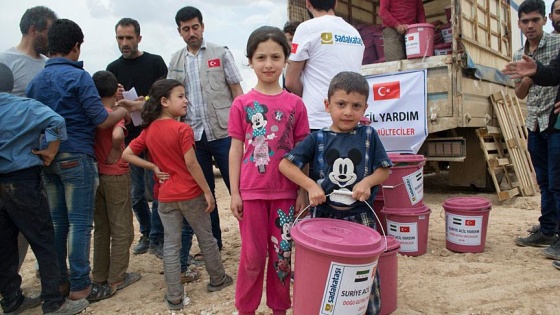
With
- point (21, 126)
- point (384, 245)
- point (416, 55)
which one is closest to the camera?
point (384, 245)

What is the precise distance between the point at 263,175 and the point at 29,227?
157cm

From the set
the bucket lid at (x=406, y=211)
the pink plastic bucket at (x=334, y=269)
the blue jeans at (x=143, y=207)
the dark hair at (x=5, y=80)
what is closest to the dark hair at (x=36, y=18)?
the dark hair at (x=5, y=80)

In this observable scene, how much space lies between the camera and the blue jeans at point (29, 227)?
2.50 meters

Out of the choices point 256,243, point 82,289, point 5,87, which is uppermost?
point 5,87

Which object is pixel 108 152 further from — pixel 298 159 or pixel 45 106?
pixel 298 159

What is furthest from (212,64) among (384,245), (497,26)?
(497,26)

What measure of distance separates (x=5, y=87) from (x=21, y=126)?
376 millimetres

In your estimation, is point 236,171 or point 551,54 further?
point 551,54

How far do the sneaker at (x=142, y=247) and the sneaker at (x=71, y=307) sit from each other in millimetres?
1138

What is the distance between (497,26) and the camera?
22.1ft

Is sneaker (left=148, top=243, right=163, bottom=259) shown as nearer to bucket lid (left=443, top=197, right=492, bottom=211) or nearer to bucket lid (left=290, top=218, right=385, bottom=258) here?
bucket lid (left=290, top=218, right=385, bottom=258)

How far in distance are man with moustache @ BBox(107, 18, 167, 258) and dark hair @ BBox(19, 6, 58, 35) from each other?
0.82 meters

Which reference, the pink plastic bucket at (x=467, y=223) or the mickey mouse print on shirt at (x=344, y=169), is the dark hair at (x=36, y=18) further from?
the pink plastic bucket at (x=467, y=223)

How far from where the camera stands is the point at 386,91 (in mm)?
5531
